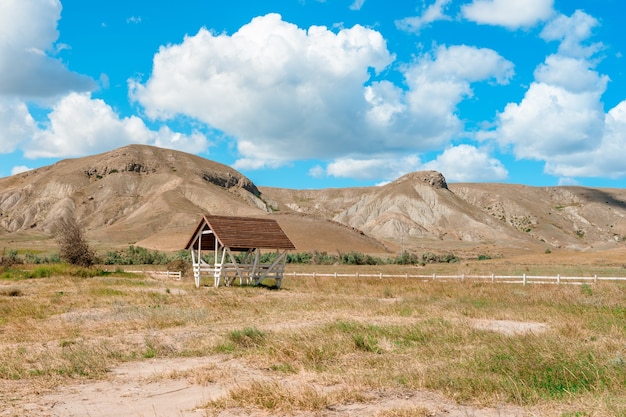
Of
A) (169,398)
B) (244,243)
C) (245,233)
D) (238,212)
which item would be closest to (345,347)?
(169,398)

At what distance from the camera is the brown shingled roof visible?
3059 centimetres

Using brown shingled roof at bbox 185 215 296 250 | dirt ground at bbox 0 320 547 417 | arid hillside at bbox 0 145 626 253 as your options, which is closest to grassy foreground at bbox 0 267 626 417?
dirt ground at bbox 0 320 547 417

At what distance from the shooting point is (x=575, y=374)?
27.0ft

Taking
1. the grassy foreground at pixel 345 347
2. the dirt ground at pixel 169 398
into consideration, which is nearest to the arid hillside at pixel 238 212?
the grassy foreground at pixel 345 347

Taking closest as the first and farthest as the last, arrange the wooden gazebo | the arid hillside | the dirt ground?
1. the dirt ground
2. the wooden gazebo
3. the arid hillside

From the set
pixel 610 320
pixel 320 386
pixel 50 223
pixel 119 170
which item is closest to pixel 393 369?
pixel 320 386

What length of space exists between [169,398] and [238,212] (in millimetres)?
127396

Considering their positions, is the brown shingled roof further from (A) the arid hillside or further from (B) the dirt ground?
(A) the arid hillside

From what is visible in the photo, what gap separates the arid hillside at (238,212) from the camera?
112 metres

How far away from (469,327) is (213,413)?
25.8 feet

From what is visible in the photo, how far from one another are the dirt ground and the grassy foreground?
12 cm

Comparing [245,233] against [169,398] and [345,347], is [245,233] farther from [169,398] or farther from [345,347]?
[169,398]

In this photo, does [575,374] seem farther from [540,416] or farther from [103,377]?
[103,377]

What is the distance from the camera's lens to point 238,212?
13438 centimetres
